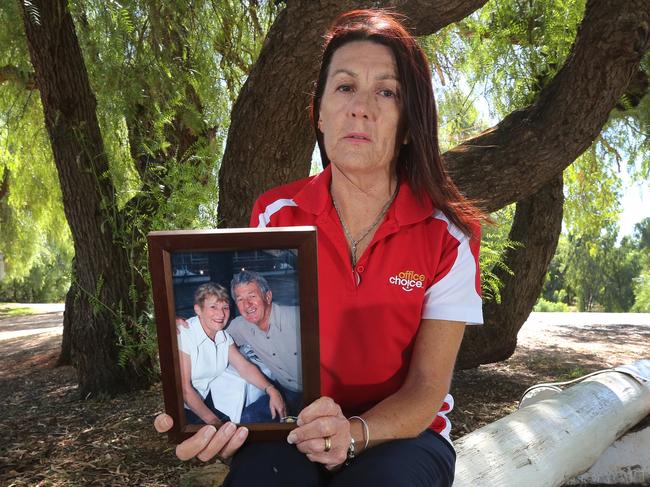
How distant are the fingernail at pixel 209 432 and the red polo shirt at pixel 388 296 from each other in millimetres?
394

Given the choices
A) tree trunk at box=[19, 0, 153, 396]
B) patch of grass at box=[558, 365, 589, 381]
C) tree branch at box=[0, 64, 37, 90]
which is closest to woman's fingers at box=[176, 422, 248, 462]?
tree trunk at box=[19, 0, 153, 396]

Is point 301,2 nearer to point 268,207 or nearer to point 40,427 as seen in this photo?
point 268,207

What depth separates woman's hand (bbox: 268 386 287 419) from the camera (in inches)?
53.6

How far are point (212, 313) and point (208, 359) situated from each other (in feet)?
0.35

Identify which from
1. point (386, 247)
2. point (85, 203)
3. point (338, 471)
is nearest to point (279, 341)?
point (338, 471)

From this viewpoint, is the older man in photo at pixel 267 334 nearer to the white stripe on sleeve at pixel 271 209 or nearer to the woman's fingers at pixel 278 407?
the woman's fingers at pixel 278 407

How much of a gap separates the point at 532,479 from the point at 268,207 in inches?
58.4

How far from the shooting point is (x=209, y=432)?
4.44ft

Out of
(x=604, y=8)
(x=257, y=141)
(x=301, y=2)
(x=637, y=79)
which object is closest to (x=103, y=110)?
(x=257, y=141)

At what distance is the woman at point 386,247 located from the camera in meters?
1.60

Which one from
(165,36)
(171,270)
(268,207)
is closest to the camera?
(171,270)

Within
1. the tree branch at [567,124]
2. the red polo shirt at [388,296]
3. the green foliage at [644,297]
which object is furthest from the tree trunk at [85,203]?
the green foliage at [644,297]

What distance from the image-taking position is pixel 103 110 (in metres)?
4.31

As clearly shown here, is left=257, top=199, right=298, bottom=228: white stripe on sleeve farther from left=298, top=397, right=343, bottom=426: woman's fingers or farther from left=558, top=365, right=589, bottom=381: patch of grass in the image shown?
left=558, top=365, right=589, bottom=381: patch of grass
